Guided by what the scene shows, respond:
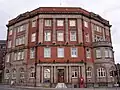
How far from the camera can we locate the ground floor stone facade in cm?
3597

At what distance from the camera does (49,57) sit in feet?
122

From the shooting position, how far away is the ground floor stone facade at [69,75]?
35969 mm

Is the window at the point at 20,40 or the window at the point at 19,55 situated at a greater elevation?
the window at the point at 20,40

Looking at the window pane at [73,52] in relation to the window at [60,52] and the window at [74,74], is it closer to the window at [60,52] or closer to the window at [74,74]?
the window at [60,52]

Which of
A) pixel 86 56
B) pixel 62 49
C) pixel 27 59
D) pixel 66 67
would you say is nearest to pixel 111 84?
pixel 86 56

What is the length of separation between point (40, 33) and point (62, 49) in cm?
592

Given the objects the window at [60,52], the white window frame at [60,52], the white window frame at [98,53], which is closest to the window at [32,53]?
the white window frame at [60,52]

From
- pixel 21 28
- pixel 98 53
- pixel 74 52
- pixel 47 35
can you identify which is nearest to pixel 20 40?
pixel 21 28

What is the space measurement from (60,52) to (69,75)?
5.18 meters

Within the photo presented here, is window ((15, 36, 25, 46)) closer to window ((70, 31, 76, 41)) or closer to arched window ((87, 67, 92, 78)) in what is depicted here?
window ((70, 31, 76, 41))

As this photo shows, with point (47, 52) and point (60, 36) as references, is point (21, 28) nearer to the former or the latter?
point (47, 52)

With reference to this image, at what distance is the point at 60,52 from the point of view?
37688 mm

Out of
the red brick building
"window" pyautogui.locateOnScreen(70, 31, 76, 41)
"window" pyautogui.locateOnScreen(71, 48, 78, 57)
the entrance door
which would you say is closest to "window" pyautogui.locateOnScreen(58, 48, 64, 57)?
the red brick building

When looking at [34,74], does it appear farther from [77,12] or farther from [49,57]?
[77,12]
